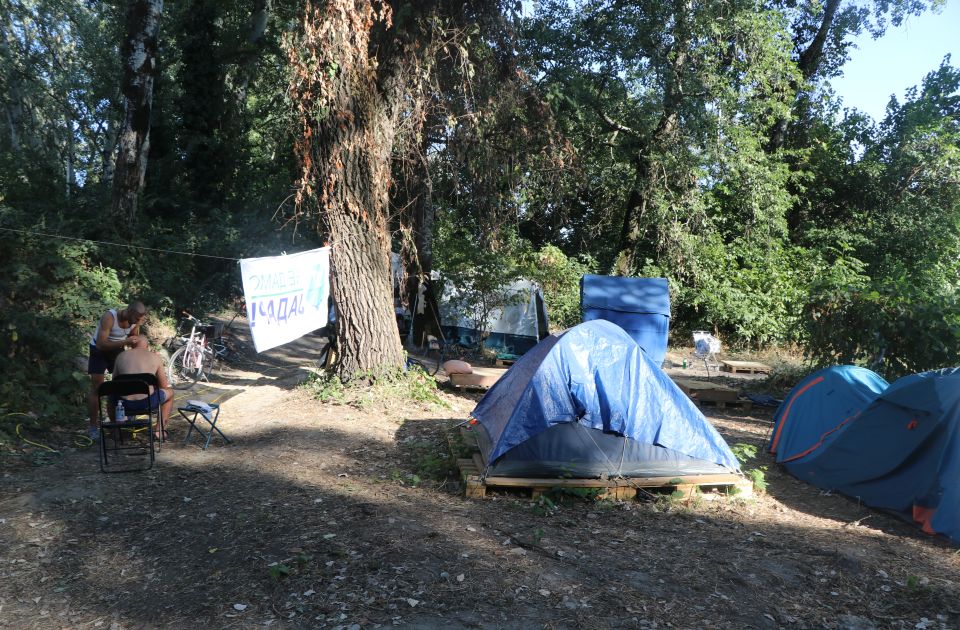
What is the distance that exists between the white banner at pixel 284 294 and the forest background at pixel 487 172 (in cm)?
43

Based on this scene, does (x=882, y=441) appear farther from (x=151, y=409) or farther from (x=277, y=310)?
(x=151, y=409)

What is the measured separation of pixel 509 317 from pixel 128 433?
8.97 metres

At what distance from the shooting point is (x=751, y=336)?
1897 cm

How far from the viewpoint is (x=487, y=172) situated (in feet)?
37.4

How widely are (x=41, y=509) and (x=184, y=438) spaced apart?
227 centimetres

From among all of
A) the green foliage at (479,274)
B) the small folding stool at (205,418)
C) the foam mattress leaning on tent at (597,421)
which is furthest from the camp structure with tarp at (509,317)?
the foam mattress leaning on tent at (597,421)

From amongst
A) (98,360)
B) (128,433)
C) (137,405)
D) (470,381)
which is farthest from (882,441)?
(98,360)

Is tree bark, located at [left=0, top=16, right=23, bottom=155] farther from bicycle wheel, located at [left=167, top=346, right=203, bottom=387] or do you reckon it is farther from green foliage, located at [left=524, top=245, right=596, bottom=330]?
green foliage, located at [left=524, top=245, right=596, bottom=330]

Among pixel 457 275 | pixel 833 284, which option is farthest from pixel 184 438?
pixel 833 284

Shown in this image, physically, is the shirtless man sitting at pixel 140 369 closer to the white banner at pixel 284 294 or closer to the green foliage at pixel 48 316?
the white banner at pixel 284 294

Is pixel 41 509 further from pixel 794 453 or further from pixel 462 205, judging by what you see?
pixel 462 205

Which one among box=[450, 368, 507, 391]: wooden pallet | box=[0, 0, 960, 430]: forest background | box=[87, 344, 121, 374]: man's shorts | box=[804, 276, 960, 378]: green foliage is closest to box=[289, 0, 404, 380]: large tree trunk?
box=[0, 0, 960, 430]: forest background

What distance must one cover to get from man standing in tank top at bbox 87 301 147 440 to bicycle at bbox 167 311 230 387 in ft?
10.5

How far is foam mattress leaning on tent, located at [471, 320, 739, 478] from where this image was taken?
21.0ft
